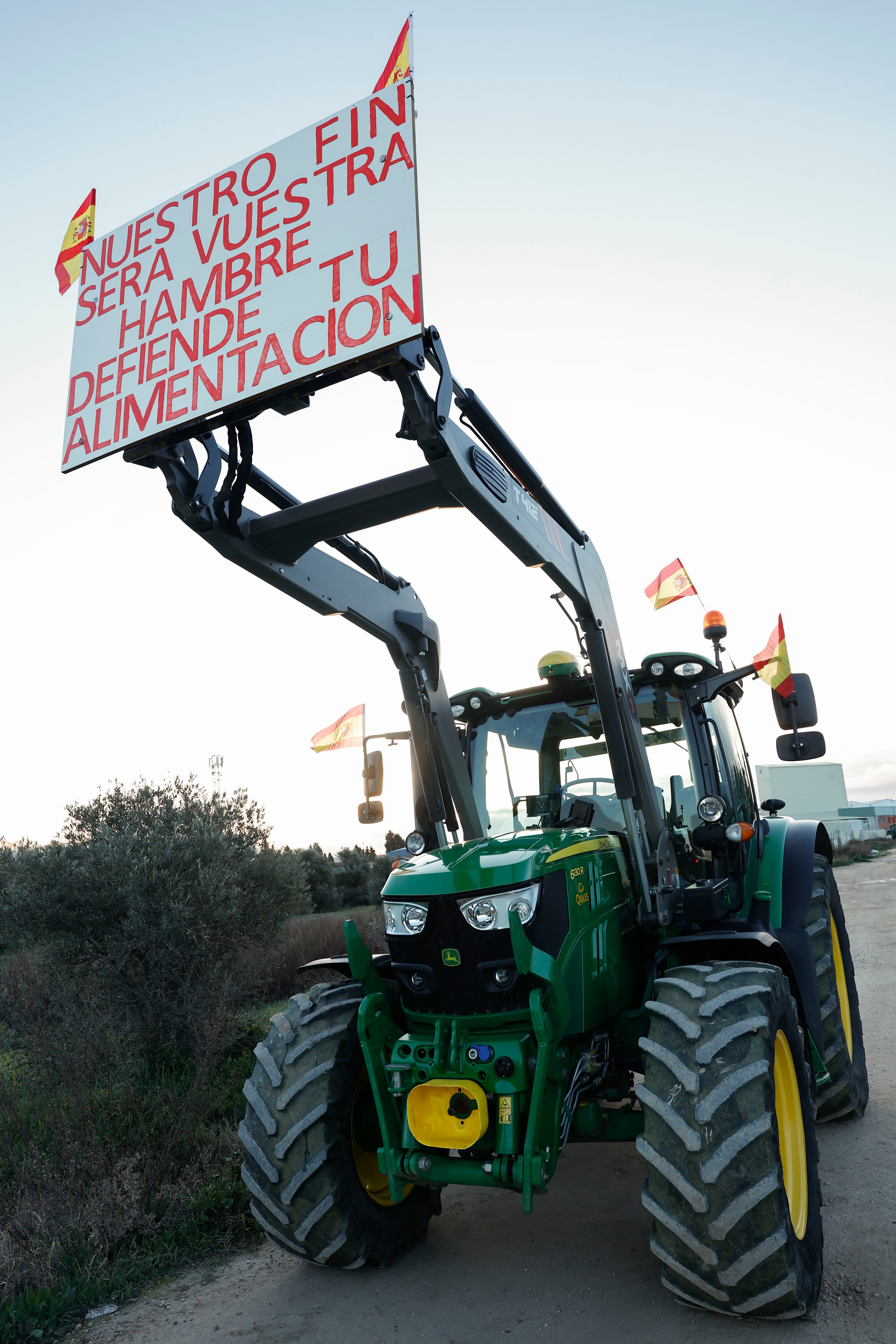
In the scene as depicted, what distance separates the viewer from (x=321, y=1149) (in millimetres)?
3506

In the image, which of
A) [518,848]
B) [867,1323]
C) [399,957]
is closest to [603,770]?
[518,848]

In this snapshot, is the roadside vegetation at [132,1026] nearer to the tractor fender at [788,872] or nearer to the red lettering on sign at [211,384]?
the tractor fender at [788,872]

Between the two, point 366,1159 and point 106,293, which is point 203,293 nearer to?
point 106,293

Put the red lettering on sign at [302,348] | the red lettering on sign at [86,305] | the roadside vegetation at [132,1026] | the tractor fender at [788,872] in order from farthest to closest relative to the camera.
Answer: the tractor fender at [788,872] → the roadside vegetation at [132,1026] → the red lettering on sign at [86,305] → the red lettering on sign at [302,348]

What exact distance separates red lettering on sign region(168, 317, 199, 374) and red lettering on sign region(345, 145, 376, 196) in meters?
0.83

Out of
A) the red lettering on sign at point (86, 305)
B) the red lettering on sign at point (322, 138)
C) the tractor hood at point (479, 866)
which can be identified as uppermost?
the red lettering on sign at point (322, 138)

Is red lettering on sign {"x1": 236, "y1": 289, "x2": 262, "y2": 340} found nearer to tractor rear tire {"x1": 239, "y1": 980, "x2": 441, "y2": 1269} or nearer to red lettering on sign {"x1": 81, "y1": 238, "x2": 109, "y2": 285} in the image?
red lettering on sign {"x1": 81, "y1": 238, "x2": 109, "y2": 285}

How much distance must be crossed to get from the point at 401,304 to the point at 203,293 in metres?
1.08

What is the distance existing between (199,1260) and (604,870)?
274cm

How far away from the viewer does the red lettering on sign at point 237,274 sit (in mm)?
3545

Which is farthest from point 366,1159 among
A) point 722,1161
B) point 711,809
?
point 711,809

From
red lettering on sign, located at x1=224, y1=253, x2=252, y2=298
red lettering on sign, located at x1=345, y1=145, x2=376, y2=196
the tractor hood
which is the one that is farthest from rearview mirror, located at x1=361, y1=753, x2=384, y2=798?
red lettering on sign, located at x1=345, y1=145, x2=376, y2=196

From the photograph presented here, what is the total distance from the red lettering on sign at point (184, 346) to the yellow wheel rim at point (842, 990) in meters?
4.96

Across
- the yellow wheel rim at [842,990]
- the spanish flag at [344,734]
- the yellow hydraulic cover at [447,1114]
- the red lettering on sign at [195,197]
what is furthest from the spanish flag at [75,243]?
the yellow wheel rim at [842,990]
